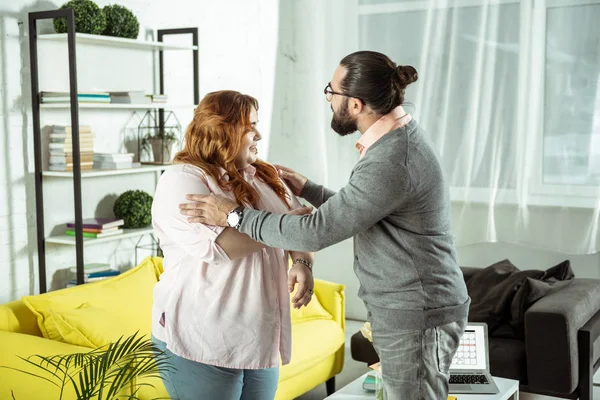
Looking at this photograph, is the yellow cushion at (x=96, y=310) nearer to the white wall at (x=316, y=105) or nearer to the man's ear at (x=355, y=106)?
the man's ear at (x=355, y=106)

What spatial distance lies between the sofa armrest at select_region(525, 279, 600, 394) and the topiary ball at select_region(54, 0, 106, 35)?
7.82ft

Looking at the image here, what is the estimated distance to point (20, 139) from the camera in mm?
3520

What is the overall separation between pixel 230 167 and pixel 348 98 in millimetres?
341

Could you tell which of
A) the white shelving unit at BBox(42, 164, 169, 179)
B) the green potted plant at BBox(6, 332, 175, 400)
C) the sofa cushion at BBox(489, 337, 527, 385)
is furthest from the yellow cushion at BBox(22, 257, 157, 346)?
the sofa cushion at BBox(489, 337, 527, 385)

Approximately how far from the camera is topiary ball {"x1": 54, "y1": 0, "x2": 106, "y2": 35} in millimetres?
3533

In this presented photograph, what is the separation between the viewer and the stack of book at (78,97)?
3.49 metres

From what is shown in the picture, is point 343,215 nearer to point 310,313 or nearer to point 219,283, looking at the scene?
point 219,283

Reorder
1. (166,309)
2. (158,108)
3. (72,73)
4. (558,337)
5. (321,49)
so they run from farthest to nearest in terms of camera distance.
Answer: (321,49)
(158,108)
(72,73)
(558,337)
(166,309)

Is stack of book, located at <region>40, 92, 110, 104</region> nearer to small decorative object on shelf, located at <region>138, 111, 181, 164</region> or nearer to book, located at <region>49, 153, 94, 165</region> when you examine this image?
book, located at <region>49, 153, 94, 165</region>

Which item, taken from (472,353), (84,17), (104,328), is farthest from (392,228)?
(84,17)

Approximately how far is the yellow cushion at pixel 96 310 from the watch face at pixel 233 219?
1053 mm

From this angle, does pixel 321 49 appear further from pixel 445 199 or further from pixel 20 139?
pixel 445 199

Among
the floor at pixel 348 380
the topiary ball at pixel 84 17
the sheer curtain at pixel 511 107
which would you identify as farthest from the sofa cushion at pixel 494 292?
the topiary ball at pixel 84 17

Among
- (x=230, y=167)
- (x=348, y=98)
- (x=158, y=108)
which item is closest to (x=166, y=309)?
(x=230, y=167)
